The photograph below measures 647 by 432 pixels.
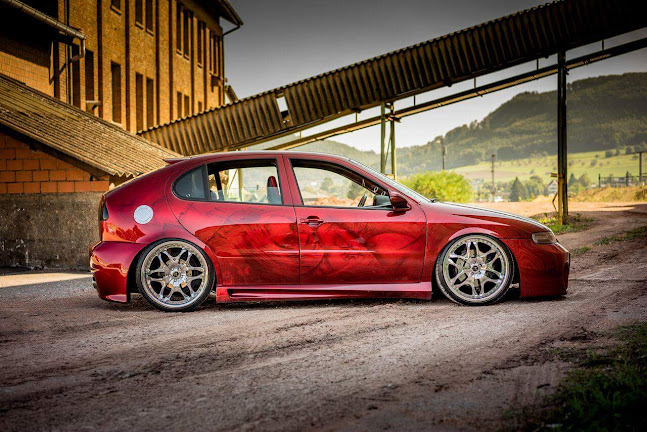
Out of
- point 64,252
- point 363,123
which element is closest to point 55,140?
point 64,252

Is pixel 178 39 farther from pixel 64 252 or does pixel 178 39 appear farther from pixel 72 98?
pixel 64 252

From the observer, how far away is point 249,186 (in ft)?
22.1

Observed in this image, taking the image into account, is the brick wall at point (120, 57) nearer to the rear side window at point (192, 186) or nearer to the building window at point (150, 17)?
the building window at point (150, 17)

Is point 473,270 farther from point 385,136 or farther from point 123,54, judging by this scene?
point 123,54

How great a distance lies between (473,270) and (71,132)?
10.6m

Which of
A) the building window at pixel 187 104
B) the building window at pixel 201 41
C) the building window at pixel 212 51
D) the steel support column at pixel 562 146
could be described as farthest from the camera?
the building window at pixel 212 51

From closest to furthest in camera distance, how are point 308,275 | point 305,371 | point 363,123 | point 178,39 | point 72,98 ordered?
point 305,371 → point 308,275 → point 72,98 → point 363,123 → point 178,39

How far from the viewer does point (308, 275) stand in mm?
6469

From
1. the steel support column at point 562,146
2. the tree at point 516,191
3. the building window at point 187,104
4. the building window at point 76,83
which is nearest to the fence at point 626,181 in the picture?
the tree at point 516,191

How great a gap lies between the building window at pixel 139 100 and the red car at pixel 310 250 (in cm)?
2013

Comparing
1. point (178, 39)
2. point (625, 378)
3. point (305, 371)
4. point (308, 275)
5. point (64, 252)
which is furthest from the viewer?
point (178, 39)

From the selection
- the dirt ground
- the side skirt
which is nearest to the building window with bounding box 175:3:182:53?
the dirt ground

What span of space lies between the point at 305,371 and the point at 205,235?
267 centimetres

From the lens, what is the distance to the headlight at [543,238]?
6.54 metres
